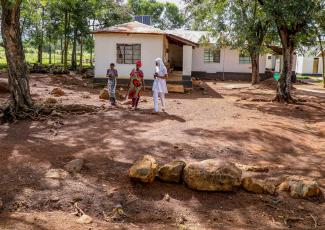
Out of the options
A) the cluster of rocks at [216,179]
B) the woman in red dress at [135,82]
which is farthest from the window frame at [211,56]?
the cluster of rocks at [216,179]

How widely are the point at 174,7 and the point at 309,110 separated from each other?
53.3m

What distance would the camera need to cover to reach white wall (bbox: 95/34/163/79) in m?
19.8

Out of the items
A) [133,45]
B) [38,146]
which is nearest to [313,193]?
[38,146]

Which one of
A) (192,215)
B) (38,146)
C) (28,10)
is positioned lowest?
(192,215)

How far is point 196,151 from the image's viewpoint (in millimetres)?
7734

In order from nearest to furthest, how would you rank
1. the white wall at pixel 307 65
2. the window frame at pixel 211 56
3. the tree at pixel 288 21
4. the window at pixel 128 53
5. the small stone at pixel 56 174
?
the small stone at pixel 56 174
the tree at pixel 288 21
the window at pixel 128 53
the window frame at pixel 211 56
the white wall at pixel 307 65

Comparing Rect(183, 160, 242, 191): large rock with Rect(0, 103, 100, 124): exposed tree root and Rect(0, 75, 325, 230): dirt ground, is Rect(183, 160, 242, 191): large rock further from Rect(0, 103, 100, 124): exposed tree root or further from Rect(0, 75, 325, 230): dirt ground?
Rect(0, 103, 100, 124): exposed tree root

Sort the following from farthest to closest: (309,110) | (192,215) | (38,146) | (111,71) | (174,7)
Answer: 1. (174,7)
2. (309,110)
3. (111,71)
4. (38,146)
5. (192,215)

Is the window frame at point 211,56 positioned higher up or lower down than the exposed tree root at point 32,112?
higher up

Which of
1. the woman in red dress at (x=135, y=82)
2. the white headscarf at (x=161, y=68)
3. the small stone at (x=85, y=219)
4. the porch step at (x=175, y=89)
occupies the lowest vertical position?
the small stone at (x=85, y=219)

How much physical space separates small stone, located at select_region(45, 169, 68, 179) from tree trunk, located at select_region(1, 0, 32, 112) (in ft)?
15.7

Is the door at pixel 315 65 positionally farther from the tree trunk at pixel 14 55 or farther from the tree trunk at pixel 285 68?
the tree trunk at pixel 14 55

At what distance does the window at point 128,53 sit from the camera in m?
20.0

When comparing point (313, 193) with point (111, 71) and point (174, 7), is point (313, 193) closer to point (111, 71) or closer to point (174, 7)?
point (111, 71)
